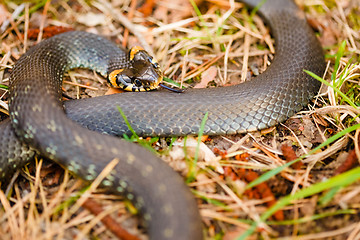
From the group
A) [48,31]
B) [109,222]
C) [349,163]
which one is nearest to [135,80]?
[48,31]

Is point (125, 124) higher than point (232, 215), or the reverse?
point (125, 124)

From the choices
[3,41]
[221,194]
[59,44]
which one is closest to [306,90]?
[221,194]

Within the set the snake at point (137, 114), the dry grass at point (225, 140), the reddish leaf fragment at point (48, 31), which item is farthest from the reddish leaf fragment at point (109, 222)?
the reddish leaf fragment at point (48, 31)

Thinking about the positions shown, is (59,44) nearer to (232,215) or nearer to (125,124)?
(125,124)

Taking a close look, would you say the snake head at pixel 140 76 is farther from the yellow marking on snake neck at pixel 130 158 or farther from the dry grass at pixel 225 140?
the yellow marking on snake neck at pixel 130 158

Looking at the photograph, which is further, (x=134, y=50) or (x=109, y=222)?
(x=134, y=50)

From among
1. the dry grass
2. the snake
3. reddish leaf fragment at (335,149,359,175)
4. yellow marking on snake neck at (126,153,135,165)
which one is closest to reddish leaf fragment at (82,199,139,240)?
the dry grass

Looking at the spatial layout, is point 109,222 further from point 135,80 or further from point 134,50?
point 134,50
